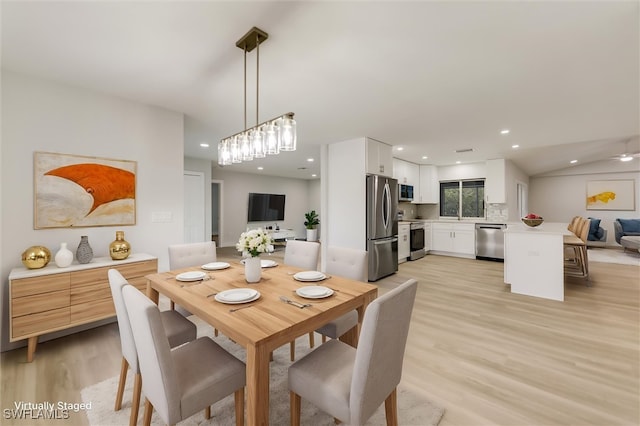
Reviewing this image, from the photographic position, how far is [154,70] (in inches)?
Result: 87.9

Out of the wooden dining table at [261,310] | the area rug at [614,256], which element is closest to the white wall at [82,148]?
the wooden dining table at [261,310]

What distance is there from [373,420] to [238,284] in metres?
1.19

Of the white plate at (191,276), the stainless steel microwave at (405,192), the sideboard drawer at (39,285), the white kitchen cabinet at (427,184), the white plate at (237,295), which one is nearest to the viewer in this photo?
the white plate at (237,295)

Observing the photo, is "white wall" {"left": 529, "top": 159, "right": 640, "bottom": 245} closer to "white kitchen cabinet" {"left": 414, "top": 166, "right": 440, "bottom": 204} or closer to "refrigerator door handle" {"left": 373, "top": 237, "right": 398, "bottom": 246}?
"white kitchen cabinet" {"left": 414, "top": 166, "right": 440, "bottom": 204}

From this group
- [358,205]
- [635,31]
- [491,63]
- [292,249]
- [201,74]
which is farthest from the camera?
[358,205]

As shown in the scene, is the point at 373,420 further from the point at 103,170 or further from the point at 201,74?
the point at 103,170

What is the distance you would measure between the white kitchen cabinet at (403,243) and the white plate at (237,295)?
468cm

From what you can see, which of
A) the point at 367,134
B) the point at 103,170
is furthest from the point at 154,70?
the point at 367,134

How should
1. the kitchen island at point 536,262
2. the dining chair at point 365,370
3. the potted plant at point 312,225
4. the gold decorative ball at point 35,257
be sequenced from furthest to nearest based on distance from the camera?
the potted plant at point 312,225
the kitchen island at point 536,262
the gold decorative ball at point 35,257
the dining chair at point 365,370

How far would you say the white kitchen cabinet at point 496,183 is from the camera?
6031 millimetres

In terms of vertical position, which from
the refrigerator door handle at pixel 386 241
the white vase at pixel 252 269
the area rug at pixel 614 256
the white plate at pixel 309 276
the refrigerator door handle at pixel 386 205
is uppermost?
the refrigerator door handle at pixel 386 205

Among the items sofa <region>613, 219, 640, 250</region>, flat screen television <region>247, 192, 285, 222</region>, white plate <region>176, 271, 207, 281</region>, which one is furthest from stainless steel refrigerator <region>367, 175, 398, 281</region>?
sofa <region>613, 219, 640, 250</region>

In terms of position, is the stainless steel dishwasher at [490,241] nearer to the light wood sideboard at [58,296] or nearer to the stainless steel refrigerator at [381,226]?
the stainless steel refrigerator at [381,226]

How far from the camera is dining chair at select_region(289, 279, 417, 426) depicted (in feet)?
3.51
